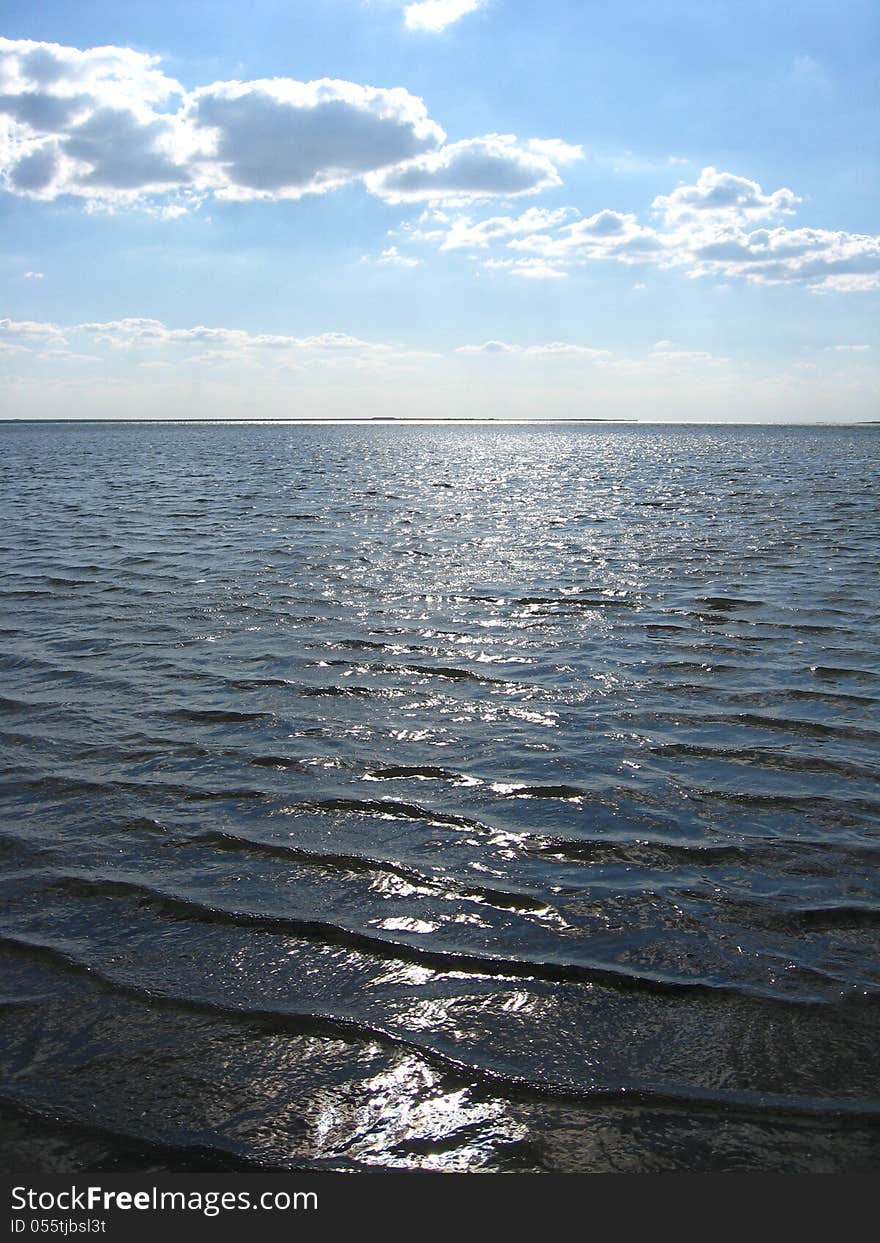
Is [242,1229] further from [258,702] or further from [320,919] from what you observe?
[258,702]

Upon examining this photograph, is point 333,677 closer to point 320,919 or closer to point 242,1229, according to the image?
point 320,919

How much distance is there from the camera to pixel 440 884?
638 cm

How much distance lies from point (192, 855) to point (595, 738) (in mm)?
4508

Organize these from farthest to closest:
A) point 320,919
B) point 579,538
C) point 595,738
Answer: point 579,538 → point 595,738 → point 320,919

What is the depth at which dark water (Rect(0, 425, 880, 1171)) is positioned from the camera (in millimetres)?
4227

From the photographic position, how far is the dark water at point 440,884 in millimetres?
4227

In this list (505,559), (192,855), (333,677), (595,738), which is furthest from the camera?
(505,559)

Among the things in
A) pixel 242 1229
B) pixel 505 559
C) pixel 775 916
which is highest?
pixel 505 559

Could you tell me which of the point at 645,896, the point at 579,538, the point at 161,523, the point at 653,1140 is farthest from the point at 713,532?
the point at 653,1140

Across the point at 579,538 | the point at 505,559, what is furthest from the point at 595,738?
the point at 579,538

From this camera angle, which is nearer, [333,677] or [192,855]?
[192,855]

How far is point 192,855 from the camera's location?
6805 millimetres

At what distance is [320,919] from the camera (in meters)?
5.93

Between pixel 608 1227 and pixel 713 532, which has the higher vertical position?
pixel 713 532
